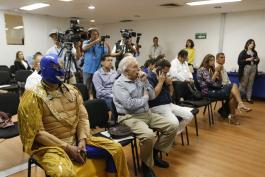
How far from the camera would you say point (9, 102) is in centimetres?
263

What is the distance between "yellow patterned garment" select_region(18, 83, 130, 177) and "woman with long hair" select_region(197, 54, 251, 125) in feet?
8.64

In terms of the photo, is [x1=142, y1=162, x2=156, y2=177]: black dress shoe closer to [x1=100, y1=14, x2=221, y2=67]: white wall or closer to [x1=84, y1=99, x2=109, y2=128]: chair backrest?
[x1=84, y1=99, x2=109, y2=128]: chair backrest

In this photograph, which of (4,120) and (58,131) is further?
(4,120)

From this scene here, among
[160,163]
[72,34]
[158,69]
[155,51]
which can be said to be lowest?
[160,163]

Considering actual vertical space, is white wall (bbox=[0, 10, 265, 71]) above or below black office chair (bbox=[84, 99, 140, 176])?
above

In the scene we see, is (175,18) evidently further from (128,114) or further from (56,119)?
(56,119)

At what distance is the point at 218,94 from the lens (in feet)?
13.3

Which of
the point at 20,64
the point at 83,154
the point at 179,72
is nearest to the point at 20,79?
the point at 20,64

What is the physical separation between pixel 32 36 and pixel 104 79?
17.8ft

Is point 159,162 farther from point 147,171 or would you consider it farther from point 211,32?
point 211,32

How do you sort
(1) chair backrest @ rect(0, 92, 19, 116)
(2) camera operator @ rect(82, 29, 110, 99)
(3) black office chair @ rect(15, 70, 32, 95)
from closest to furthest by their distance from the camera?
(1) chair backrest @ rect(0, 92, 19, 116)
(2) camera operator @ rect(82, 29, 110, 99)
(3) black office chair @ rect(15, 70, 32, 95)

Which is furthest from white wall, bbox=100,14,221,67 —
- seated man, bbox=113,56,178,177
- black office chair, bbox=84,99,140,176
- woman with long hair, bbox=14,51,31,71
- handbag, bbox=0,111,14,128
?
handbag, bbox=0,111,14,128

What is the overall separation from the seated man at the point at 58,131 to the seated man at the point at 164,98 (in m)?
1.04

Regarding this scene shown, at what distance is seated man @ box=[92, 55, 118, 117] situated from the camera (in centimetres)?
323
